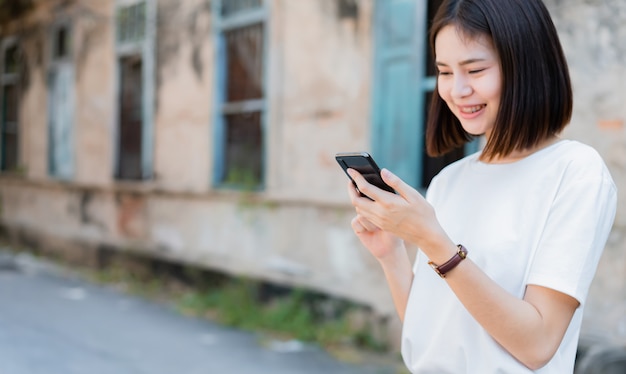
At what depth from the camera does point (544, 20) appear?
146 cm

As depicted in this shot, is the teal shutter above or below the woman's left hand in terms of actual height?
above

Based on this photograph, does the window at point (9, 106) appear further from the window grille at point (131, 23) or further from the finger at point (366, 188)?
the finger at point (366, 188)

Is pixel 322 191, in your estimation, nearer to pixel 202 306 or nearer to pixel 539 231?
pixel 202 306

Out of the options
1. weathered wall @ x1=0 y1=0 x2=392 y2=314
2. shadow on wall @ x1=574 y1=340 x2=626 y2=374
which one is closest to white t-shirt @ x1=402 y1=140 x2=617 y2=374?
shadow on wall @ x1=574 y1=340 x2=626 y2=374

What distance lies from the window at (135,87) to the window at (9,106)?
397 centimetres

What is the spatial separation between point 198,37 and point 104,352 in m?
3.83

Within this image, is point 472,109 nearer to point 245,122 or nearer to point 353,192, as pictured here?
point 353,192

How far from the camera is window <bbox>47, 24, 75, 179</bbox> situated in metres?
11.1

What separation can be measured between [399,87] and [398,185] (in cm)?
435

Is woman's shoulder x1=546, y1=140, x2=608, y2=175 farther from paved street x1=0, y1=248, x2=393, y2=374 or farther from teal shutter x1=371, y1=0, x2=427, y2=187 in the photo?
teal shutter x1=371, y1=0, x2=427, y2=187

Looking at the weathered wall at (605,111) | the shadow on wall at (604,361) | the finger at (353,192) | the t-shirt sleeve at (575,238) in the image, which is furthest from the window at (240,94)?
the t-shirt sleeve at (575,238)

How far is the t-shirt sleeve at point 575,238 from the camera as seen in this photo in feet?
4.36

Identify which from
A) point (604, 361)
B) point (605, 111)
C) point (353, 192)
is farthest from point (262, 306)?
point (353, 192)

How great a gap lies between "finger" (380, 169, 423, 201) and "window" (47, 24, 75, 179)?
1031 centimetres
